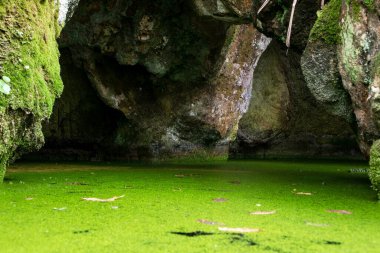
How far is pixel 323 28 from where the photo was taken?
441 cm

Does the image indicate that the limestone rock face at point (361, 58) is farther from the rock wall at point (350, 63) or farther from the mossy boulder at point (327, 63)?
the mossy boulder at point (327, 63)

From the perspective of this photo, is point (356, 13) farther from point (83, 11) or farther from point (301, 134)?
point (301, 134)

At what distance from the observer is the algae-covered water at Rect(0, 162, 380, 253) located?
2.15 m

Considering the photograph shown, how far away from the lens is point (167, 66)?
8250 mm

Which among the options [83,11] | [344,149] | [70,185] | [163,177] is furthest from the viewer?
[344,149]

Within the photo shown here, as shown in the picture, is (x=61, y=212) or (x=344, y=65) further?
(x=344, y=65)

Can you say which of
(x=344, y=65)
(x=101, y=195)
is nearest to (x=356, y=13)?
(x=344, y=65)

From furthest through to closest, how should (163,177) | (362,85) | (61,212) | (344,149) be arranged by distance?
(344,149)
(163,177)
(362,85)
(61,212)

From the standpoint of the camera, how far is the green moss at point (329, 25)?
14.3 feet

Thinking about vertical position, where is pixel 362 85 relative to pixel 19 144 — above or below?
above

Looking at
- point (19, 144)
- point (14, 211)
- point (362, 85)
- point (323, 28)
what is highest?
point (323, 28)

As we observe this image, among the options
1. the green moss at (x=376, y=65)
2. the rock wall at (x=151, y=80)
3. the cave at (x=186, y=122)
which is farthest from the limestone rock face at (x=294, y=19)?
the green moss at (x=376, y=65)

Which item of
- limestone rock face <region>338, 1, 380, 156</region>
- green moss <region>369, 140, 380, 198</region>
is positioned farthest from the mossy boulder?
green moss <region>369, 140, 380, 198</region>

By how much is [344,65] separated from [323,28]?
1.57ft
